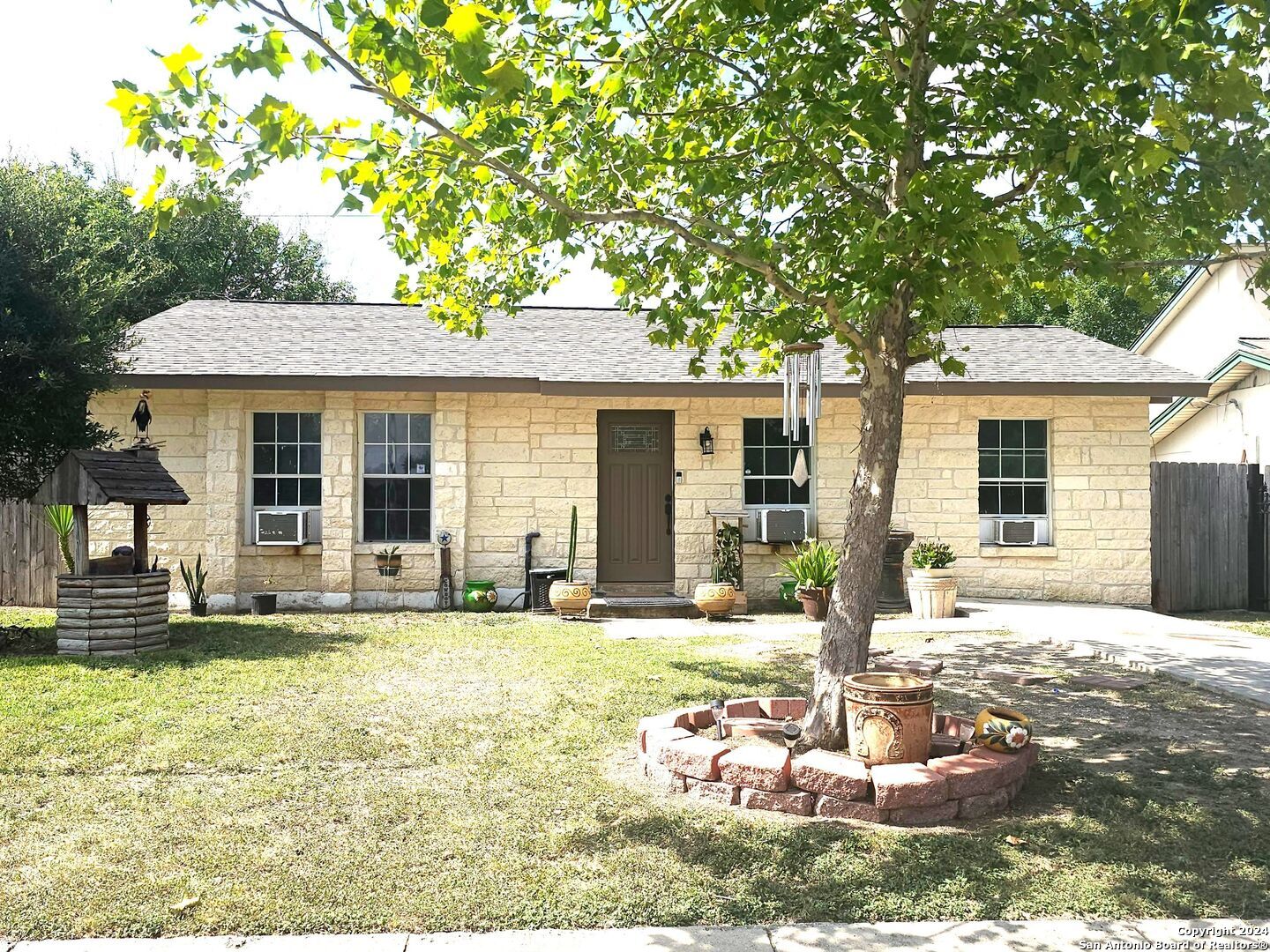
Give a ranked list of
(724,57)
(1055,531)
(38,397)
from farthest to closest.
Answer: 1. (1055,531)
2. (38,397)
3. (724,57)

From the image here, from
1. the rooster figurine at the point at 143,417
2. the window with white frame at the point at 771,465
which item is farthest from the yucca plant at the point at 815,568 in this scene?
the rooster figurine at the point at 143,417

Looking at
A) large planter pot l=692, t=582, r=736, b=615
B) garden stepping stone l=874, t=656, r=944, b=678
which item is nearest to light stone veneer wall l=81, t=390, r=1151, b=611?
large planter pot l=692, t=582, r=736, b=615

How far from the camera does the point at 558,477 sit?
11789mm

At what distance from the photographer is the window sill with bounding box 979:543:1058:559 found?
12039 millimetres

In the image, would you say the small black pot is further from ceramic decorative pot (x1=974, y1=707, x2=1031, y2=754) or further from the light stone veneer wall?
ceramic decorative pot (x1=974, y1=707, x2=1031, y2=754)

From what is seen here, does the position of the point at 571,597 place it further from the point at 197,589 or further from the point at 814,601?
the point at 197,589

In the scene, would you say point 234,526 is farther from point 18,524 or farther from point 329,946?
point 329,946

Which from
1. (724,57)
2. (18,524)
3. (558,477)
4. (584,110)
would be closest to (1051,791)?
(584,110)

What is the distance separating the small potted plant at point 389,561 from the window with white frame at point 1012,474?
750cm

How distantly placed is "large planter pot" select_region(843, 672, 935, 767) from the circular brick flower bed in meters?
0.09

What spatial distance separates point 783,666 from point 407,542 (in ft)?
18.7

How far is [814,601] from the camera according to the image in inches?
418

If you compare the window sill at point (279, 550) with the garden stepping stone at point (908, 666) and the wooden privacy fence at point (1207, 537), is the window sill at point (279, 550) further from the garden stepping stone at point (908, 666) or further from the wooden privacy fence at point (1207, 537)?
the wooden privacy fence at point (1207, 537)

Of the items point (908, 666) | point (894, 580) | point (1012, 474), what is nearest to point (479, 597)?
point (894, 580)
